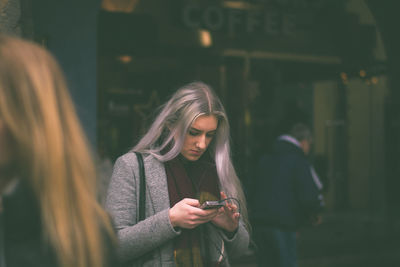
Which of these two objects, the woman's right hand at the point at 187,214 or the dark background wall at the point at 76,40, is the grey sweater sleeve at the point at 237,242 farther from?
the dark background wall at the point at 76,40

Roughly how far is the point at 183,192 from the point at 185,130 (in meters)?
0.31

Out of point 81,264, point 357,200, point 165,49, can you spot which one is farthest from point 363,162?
point 81,264

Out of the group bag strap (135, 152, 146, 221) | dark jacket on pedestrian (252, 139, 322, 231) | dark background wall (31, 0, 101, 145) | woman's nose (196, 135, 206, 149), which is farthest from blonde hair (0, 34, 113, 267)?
dark jacket on pedestrian (252, 139, 322, 231)

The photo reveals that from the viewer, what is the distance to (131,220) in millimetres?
2426

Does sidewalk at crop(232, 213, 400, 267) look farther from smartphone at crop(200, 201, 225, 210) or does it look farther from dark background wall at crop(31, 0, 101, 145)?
smartphone at crop(200, 201, 225, 210)

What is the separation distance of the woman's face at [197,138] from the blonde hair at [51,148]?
1436 mm

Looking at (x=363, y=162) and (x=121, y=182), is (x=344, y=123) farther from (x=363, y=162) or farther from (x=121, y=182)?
(x=121, y=182)

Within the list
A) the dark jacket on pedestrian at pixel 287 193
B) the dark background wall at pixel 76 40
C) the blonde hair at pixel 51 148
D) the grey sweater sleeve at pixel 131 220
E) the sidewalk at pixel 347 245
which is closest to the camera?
the blonde hair at pixel 51 148

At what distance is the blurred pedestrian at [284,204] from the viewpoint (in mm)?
5098

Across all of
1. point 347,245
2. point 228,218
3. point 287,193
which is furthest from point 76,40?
point 347,245

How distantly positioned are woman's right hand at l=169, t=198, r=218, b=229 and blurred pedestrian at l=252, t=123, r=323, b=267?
2849 millimetres

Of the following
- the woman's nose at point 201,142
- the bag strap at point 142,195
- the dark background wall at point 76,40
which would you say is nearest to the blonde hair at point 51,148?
the bag strap at point 142,195

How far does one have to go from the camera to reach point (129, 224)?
95.2 inches

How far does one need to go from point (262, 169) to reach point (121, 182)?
10.0 feet
